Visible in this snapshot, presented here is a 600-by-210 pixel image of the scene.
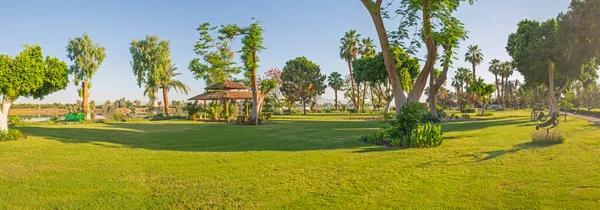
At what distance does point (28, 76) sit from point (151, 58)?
36.5 metres

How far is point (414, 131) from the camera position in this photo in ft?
33.4

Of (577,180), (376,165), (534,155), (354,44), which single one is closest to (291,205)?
(376,165)

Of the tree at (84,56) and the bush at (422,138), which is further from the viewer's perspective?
the tree at (84,56)

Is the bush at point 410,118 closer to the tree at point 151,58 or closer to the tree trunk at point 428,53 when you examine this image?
the tree trunk at point 428,53

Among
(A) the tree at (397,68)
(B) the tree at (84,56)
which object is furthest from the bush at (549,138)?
(B) the tree at (84,56)

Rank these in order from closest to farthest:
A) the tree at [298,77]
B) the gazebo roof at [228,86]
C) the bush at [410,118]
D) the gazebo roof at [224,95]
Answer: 1. the bush at [410,118]
2. the gazebo roof at [224,95]
3. the gazebo roof at [228,86]
4. the tree at [298,77]

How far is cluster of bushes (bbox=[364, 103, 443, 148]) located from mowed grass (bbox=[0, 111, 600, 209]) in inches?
19.7

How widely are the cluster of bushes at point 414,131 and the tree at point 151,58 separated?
43.5m

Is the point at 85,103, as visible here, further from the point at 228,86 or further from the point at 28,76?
the point at 28,76

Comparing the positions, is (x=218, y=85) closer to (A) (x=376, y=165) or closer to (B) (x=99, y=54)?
(B) (x=99, y=54)

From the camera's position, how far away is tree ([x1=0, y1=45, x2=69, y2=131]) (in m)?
12.9

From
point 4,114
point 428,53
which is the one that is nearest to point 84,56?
point 4,114

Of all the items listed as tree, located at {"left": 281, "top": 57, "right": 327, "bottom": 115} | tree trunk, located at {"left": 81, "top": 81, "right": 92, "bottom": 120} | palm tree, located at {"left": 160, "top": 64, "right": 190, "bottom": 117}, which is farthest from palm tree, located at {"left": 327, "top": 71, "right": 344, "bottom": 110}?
tree trunk, located at {"left": 81, "top": 81, "right": 92, "bottom": 120}

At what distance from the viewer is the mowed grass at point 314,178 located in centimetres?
523
